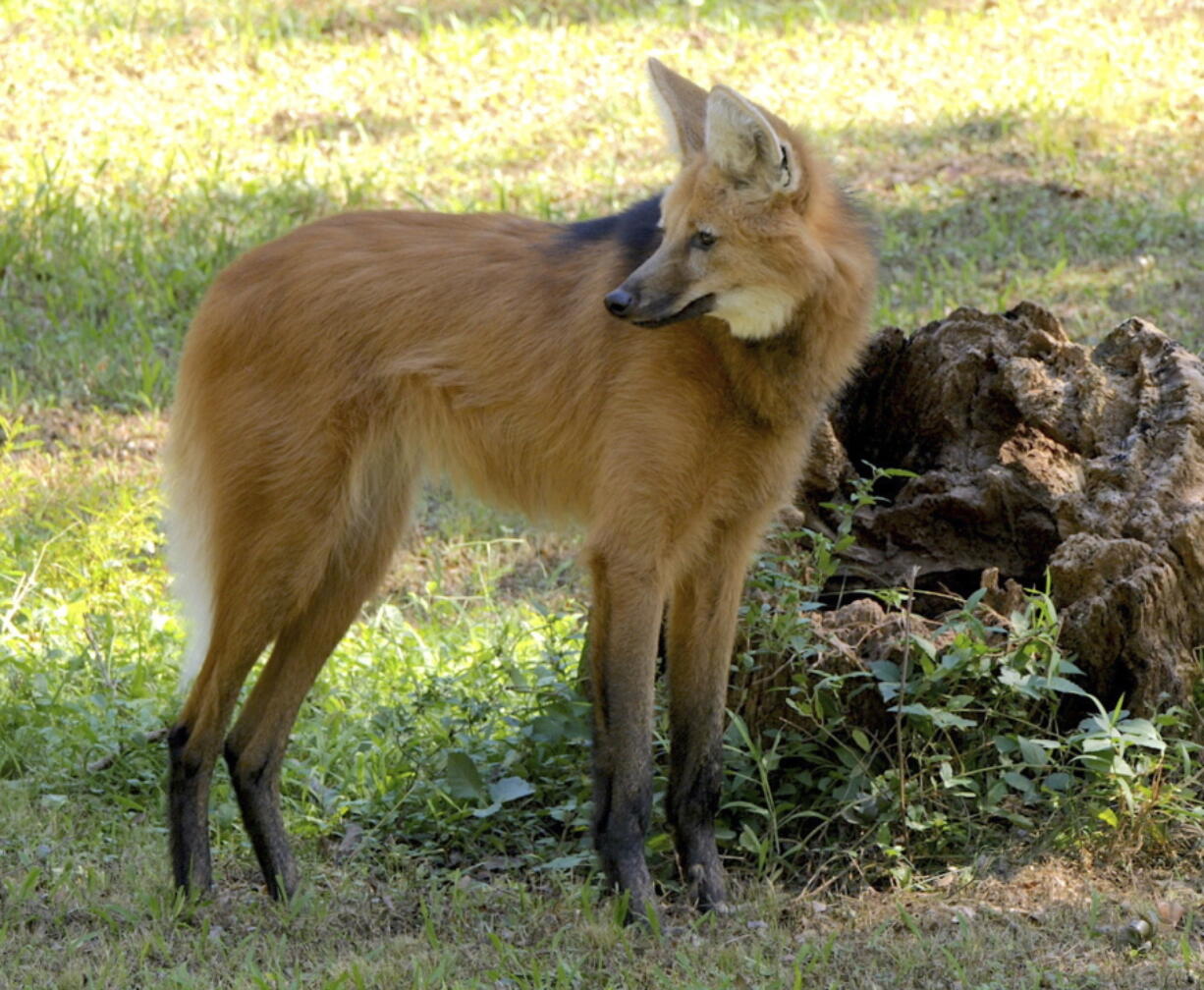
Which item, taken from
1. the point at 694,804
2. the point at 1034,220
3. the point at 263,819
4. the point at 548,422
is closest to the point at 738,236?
the point at 548,422

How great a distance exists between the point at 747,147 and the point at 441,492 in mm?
3144

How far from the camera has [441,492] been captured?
5.88 metres

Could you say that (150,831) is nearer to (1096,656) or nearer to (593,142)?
(1096,656)

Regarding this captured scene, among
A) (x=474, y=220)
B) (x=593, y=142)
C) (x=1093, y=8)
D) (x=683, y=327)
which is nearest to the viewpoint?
(x=683, y=327)

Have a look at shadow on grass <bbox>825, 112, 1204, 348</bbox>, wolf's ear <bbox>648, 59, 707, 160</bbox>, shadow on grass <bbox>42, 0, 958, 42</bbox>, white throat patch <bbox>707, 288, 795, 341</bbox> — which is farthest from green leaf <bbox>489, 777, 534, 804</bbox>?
shadow on grass <bbox>42, 0, 958, 42</bbox>

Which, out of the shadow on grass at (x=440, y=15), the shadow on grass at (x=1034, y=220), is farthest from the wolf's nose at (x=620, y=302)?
the shadow on grass at (x=440, y=15)

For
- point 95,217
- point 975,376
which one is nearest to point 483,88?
point 95,217

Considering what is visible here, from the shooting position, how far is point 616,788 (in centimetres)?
317

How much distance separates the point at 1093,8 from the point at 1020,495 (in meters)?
6.99

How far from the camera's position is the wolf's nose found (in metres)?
2.91

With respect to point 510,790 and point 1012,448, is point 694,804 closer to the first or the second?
point 510,790

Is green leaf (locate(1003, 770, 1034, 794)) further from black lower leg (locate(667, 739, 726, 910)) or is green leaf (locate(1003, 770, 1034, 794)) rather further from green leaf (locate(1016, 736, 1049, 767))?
black lower leg (locate(667, 739, 726, 910))

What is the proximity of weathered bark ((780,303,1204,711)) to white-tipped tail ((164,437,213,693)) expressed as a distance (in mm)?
1502

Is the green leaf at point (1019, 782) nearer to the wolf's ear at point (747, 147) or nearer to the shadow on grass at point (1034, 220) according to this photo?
the wolf's ear at point (747, 147)
